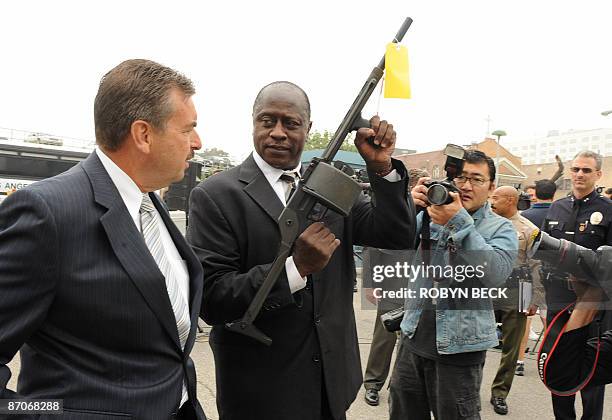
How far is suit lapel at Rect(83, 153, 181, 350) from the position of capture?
50.2 inches

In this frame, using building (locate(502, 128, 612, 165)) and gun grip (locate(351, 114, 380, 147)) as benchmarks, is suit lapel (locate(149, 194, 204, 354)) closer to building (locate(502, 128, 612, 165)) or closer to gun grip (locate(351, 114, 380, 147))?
gun grip (locate(351, 114, 380, 147))

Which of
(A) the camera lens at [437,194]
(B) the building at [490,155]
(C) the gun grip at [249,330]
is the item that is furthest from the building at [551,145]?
(C) the gun grip at [249,330]

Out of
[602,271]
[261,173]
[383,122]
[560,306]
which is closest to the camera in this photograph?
[383,122]

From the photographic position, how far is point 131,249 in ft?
4.26

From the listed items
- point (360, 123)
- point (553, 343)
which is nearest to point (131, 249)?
point (360, 123)

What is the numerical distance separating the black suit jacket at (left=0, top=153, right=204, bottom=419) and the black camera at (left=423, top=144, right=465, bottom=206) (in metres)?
1.50

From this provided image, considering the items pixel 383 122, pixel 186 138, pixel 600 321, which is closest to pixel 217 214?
pixel 186 138

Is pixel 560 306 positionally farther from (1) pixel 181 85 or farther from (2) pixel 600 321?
(1) pixel 181 85

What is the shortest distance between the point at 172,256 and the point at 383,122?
924 mm

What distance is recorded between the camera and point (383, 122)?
187 centimetres

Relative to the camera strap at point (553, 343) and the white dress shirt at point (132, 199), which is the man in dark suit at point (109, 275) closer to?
the white dress shirt at point (132, 199)

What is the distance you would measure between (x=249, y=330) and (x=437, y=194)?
118cm

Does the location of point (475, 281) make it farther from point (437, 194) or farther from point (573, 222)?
point (573, 222)

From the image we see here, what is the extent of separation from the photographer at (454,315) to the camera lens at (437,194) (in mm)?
67
